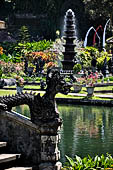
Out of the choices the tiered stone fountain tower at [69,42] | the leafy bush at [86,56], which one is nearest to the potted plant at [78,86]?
the leafy bush at [86,56]

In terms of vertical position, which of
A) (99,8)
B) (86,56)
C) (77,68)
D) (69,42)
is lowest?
(77,68)

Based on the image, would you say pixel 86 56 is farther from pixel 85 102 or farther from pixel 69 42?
pixel 85 102

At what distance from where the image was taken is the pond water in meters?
16.5

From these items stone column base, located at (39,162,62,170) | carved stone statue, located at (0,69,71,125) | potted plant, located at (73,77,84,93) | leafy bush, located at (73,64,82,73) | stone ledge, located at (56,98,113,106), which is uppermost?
leafy bush, located at (73,64,82,73)

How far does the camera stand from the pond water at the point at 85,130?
16.5 meters

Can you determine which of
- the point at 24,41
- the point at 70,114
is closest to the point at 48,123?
the point at 70,114

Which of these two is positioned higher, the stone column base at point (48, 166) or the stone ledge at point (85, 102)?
the stone ledge at point (85, 102)

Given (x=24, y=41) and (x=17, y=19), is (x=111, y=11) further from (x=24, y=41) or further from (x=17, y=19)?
(x=17, y=19)

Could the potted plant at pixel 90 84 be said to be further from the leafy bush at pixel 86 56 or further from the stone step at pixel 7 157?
the stone step at pixel 7 157

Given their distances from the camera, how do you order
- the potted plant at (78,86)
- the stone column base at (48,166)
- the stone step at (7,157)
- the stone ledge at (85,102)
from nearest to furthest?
1. the stone step at (7,157)
2. the stone column base at (48,166)
3. the stone ledge at (85,102)
4. the potted plant at (78,86)

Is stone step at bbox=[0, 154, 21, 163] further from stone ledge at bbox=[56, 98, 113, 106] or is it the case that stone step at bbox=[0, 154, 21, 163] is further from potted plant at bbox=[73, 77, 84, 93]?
potted plant at bbox=[73, 77, 84, 93]

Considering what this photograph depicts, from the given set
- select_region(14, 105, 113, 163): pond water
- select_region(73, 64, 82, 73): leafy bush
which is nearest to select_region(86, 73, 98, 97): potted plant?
select_region(14, 105, 113, 163): pond water

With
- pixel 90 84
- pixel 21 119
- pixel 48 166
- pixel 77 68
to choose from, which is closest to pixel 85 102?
pixel 90 84

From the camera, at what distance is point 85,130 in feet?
69.1
